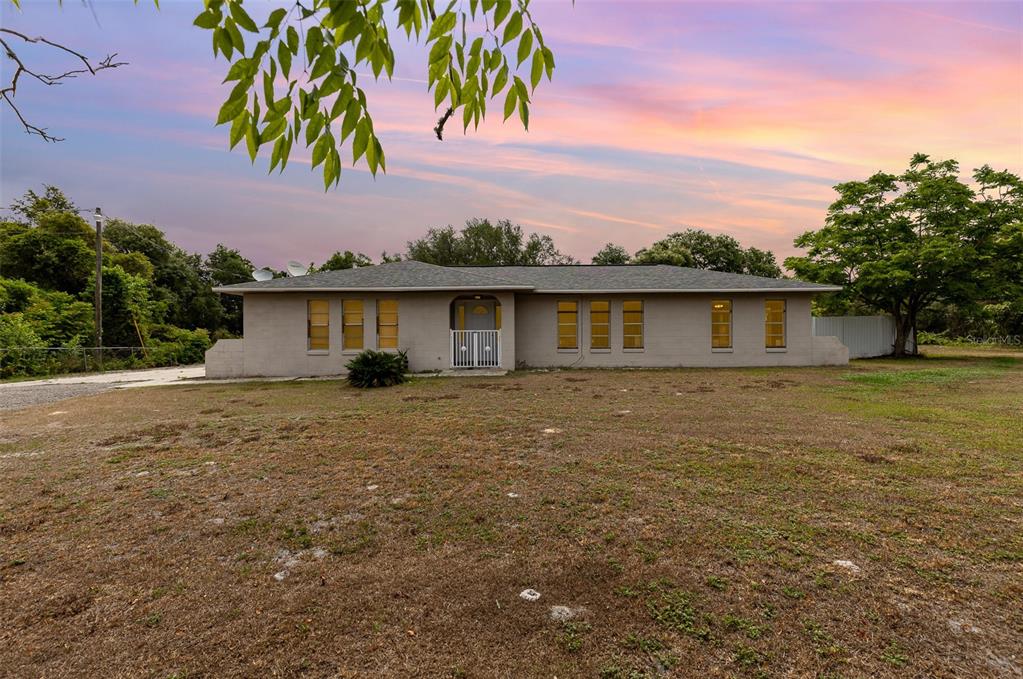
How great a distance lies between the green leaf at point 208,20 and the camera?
4.63 feet

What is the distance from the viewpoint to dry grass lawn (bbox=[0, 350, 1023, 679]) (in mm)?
1764

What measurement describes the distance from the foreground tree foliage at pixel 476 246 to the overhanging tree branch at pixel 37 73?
1619 inches

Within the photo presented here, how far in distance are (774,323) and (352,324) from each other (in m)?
14.2

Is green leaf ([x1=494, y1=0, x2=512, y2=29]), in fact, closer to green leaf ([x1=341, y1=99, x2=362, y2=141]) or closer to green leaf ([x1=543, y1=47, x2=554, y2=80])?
green leaf ([x1=543, y1=47, x2=554, y2=80])

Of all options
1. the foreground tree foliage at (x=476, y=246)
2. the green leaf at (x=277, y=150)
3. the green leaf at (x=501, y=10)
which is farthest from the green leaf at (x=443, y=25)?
the foreground tree foliage at (x=476, y=246)

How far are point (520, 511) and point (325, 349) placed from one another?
486 inches

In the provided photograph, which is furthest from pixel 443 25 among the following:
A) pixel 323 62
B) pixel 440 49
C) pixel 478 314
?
pixel 478 314

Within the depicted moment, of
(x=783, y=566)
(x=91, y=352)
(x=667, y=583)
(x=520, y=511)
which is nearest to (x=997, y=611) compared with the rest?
(x=783, y=566)

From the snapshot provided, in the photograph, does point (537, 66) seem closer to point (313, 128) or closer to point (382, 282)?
point (313, 128)

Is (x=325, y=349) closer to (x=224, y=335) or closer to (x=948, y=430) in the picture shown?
(x=948, y=430)

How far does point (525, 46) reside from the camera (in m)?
1.84

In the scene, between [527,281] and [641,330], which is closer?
[641,330]
